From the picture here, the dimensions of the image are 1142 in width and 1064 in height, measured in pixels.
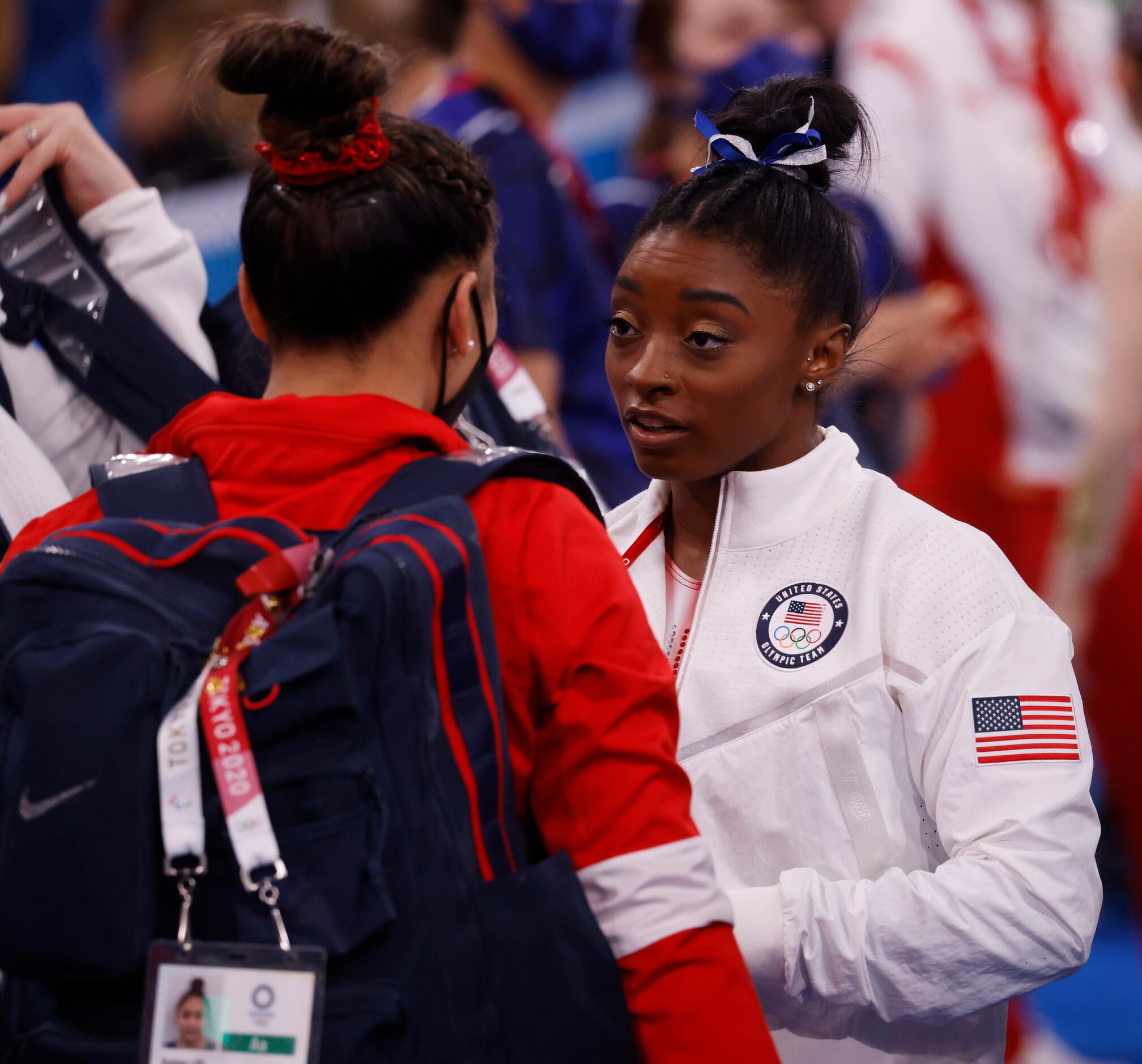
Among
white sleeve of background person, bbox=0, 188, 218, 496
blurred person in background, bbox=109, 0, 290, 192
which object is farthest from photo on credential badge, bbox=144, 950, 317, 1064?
blurred person in background, bbox=109, 0, 290, 192

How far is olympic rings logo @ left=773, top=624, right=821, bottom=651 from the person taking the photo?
168cm

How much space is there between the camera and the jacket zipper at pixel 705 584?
173cm

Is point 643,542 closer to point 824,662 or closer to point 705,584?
point 705,584

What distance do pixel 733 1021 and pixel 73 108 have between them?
137 centimetres

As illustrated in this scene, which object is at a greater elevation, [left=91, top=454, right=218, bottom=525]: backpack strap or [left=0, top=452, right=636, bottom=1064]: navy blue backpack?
[left=91, top=454, right=218, bottom=525]: backpack strap

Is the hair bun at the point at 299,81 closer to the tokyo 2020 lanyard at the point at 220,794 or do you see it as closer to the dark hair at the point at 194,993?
the tokyo 2020 lanyard at the point at 220,794

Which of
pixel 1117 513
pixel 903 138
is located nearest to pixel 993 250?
pixel 903 138

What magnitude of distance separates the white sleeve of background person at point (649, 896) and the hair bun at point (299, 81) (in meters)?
0.70

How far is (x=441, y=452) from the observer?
150 cm

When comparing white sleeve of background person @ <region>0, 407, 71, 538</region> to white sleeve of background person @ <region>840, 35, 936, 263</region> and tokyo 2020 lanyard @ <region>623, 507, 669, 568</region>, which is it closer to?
tokyo 2020 lanyard @ <region>623, 507, 669, 568</region>

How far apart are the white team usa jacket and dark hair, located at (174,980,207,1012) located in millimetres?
531

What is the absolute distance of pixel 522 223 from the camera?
3014 millimetres

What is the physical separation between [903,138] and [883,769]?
3.23m

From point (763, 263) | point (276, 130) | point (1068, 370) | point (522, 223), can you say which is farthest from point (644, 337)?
point (1068, 370)
